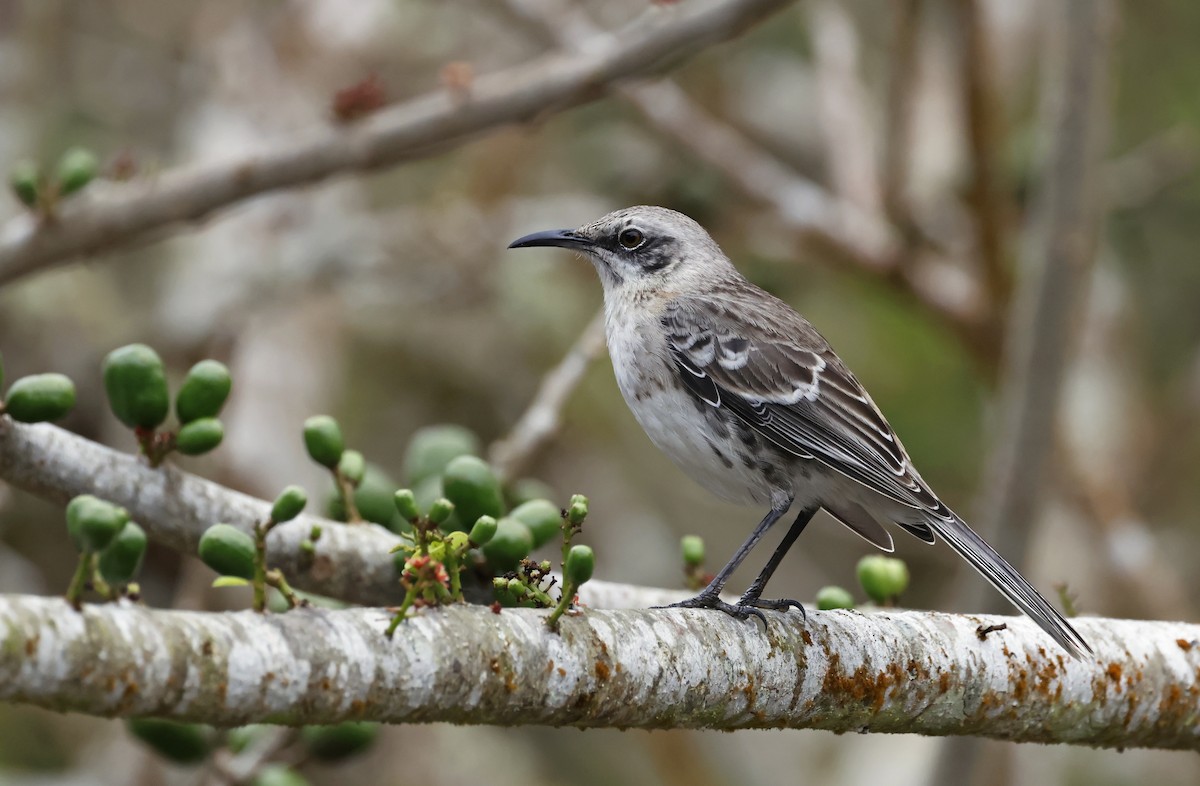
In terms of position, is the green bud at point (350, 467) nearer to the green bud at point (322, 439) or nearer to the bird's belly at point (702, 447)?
the green bud at point (322, 439)

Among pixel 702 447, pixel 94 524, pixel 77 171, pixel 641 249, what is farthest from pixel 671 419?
pixel 94 524

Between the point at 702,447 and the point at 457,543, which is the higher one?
the point at 702,447

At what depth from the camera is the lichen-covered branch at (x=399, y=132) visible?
14.9 feet

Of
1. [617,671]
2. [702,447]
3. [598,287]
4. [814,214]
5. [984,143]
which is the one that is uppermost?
[984,143]

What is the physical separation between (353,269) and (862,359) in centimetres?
395

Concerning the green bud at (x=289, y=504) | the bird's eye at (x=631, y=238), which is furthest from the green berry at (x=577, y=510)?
the bird's eye at (x=631, y=238)

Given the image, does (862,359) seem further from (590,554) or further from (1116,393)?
(590,554)

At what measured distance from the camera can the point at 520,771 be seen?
25.7 ft

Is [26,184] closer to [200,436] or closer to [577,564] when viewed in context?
[200,436]

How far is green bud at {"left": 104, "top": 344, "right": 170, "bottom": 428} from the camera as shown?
2.87 m

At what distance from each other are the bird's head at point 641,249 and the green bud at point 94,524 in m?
2.91

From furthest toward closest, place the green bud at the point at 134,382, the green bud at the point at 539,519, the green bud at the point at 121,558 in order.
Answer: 1. the green bud at the point at 539,519
2. the green bud at the point at 134,382
3. the green bud at the point at 121,558

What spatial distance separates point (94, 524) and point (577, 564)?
827 millimetres

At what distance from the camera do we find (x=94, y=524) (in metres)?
1.89
